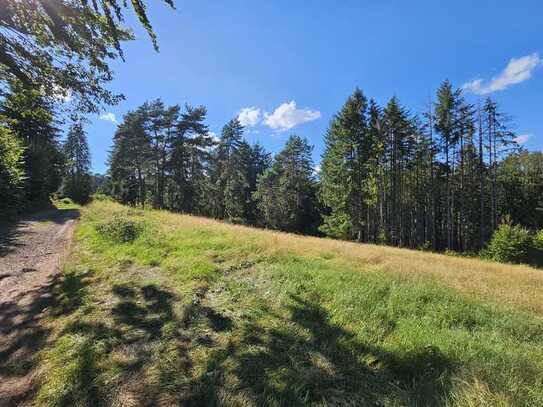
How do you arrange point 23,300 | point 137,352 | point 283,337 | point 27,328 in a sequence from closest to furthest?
point 137,352 < point 283,337 < point 27,328 < point 23,300

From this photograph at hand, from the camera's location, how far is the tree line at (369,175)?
30109 mm

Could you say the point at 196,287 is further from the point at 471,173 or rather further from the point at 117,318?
the point at 471,173

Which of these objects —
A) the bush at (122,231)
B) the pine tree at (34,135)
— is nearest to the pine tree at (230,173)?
the pine tree at (34,135)

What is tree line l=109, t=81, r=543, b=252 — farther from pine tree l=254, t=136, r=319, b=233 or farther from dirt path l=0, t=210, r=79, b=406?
dirt path l=0, t=210, r=79, b=406

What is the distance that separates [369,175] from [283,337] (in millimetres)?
29119

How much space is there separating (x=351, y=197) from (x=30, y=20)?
28.6 metres

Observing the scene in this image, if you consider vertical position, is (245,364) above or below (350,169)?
below

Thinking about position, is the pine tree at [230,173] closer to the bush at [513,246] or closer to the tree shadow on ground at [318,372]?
the bush at [513,246]

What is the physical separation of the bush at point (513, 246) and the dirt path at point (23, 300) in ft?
80.8

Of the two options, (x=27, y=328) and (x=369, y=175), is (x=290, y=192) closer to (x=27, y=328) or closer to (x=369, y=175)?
(x=369, y=175)

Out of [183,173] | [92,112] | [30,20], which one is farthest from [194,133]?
[30,20]

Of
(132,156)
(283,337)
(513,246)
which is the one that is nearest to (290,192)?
(132,156)

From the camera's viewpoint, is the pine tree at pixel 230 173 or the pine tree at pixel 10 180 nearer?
the pine tree at pixel 10 180

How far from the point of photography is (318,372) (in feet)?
11.3
